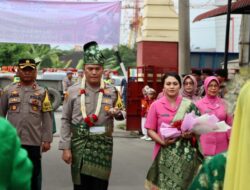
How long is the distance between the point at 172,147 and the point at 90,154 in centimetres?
78

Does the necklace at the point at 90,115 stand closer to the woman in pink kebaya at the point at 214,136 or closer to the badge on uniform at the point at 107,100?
the badge on uniform at the point at 107,100

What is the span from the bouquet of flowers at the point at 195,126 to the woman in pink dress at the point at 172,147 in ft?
0.15

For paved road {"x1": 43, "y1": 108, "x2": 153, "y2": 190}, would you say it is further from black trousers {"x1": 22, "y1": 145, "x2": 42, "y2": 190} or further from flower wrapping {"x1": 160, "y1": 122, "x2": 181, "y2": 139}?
flower wrapping {"x1": 160, "y1": 122, "x2": 181, "y2": 139}

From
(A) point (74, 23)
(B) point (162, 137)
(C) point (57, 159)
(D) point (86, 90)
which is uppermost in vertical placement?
(A) point (74, 23)

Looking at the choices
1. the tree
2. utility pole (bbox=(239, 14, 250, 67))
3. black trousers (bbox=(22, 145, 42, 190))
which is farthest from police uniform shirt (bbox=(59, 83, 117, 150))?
the tree

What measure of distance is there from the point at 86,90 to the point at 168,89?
0.82 meters

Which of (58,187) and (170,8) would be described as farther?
(170,8)

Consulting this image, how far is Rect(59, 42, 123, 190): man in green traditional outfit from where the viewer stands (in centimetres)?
589

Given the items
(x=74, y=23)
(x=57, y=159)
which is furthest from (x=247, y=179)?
(x=74, y=23)

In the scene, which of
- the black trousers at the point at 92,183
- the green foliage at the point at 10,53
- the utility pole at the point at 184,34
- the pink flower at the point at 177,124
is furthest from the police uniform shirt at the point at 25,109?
the green foliage at the point at 10,53

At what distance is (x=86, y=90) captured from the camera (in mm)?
6008

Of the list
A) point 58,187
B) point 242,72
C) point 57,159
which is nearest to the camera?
point 242,72

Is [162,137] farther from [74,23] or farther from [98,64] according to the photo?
[74,23]

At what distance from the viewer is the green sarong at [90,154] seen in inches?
231
